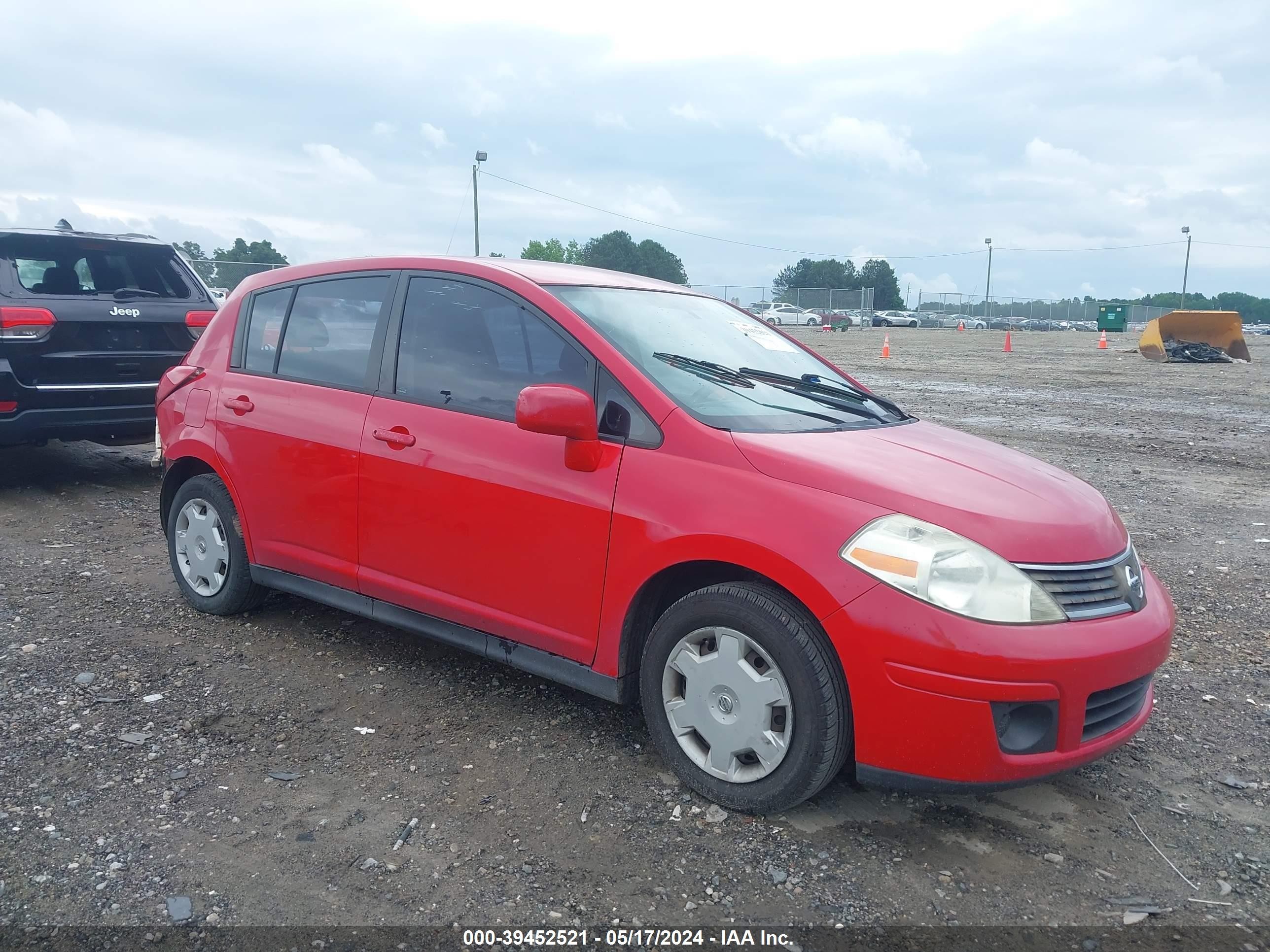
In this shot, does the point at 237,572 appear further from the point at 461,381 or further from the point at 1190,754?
the point at 1190,754

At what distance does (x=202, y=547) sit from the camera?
→ 194 inches

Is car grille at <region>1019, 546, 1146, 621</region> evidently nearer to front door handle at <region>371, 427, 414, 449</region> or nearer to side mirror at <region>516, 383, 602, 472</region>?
side mirror at <region>516, 383, 602, 472</region>

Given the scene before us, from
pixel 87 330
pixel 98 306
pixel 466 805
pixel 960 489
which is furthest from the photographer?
pixel 98 306

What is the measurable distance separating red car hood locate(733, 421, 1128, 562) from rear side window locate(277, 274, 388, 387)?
5.98 ft

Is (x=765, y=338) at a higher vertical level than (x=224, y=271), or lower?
lower

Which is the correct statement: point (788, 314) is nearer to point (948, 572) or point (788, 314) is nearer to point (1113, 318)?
point (1113, 318)

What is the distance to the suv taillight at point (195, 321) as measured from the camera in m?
7.91

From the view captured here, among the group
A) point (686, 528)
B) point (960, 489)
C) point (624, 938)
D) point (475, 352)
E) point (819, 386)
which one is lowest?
point (624, 938)

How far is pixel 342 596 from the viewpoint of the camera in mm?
4285

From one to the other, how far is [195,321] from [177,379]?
3199mm

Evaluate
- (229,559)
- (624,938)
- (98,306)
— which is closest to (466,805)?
(624,938)

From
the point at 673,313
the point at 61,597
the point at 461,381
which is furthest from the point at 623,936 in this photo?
the point at 61,597

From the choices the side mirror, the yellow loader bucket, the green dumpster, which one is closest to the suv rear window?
the side mirror

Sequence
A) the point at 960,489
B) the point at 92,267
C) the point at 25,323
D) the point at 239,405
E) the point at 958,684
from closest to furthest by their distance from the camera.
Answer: the point at 958,684, the point at 960,489, the point at 239,405, the point at 25,323, the point at 92,267
